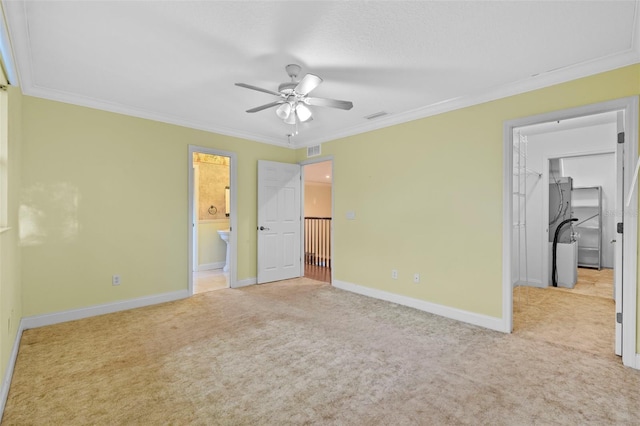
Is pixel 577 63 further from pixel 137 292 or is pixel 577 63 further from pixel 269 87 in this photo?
pixel 137 292

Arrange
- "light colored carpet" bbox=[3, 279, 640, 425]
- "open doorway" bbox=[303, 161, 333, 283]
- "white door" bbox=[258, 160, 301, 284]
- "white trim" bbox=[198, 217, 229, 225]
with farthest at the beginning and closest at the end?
"white trim" bbox=[198, 217, 229, 225]
"open doorway" bbox=[303, 161, 333, 283]
"white door" bbox=[258, 160, 301, 284]
"light colored carpet" bbox=[3, 279, 640, 425]

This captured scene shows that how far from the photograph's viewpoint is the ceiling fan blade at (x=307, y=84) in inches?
98.1

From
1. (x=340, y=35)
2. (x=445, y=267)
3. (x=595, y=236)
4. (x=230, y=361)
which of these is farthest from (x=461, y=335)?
(x=595, y=236)

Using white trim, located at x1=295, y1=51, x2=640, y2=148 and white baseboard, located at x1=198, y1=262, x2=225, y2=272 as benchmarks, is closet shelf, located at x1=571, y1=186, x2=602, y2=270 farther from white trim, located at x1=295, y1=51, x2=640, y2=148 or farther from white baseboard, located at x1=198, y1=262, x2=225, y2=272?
white baseboard, located at x1=198, y1=262, x2=225, y2=272

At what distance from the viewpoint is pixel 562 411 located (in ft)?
6.39

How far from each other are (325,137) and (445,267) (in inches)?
114

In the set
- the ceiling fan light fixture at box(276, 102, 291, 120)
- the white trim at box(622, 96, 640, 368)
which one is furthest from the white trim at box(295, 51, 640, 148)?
the ceiling fan light fixture at box(276, 102, 291, 120)

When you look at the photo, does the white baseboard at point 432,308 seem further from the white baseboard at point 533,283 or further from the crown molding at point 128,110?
the crown molding at point 128,110

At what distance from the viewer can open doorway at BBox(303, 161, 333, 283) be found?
21.3ft

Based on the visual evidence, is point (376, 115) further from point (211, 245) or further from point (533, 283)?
point (211, 245)

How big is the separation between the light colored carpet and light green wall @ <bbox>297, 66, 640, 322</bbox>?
0.61 metres

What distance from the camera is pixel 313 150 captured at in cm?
557

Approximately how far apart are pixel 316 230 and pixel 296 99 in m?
4.67

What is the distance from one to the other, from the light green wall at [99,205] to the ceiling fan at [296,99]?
2.04 m
